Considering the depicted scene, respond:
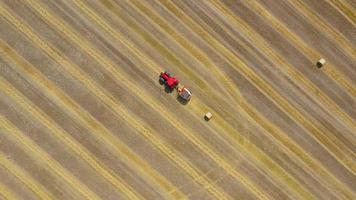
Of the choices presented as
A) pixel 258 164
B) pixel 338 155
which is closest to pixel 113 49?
pixel 258 164

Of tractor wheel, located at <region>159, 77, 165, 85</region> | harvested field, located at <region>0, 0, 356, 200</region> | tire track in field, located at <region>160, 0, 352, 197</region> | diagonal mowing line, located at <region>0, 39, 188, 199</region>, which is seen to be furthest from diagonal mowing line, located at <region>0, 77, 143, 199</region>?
tire track in field, located at <region>160, 0, 352, 197</region>

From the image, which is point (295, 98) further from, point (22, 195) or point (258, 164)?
point (22, 195)

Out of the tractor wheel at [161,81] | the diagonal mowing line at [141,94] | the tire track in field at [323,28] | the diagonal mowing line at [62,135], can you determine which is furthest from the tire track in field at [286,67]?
the diagonal mowing line at [62,135]

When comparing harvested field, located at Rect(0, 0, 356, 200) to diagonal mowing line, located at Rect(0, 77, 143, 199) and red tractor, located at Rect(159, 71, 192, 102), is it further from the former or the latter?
red tractor, located at Rect(159, 71, 192, 102)

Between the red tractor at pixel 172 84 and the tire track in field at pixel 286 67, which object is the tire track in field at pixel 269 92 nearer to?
the tire track in field at pixel 286 67

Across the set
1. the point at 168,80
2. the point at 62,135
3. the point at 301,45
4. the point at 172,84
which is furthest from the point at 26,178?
the point at 301,45
